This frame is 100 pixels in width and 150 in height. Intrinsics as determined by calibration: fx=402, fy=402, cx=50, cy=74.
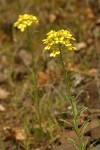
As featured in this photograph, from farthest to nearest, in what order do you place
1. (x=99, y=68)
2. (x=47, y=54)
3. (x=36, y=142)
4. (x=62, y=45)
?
(x=47, y=54)
(x=99, y=68)
(x=36, y=142)
(x=62, y=45)

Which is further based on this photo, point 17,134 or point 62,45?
point 17,134

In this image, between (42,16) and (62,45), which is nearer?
(62,45)

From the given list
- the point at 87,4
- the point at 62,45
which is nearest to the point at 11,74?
the point at 87,4

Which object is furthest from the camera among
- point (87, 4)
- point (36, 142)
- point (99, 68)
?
point (87, 4)

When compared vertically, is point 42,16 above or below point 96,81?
above

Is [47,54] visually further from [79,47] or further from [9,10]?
[9,10]

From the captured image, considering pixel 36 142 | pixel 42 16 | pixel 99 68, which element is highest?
pixel 42 16

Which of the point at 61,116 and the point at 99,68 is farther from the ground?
the point at 99,68

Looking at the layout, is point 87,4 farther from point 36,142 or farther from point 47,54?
point 36,142

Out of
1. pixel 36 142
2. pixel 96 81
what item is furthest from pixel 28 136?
pixel 96 81
